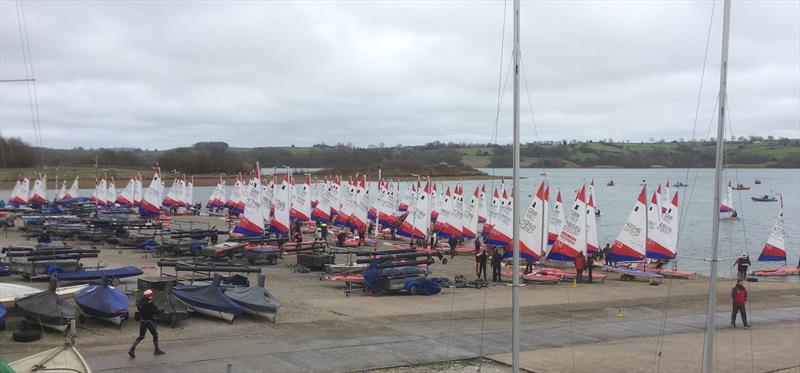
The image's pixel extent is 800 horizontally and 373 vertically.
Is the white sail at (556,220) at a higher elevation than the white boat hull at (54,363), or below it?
below

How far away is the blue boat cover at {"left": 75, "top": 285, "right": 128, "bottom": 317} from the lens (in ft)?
52.0

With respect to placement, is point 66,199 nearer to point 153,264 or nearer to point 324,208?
point 324,208

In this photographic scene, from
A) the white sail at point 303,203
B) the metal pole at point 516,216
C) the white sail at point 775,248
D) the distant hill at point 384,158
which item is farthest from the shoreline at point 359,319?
the distant hill at point 384,158

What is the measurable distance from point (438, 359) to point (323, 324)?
176 inches

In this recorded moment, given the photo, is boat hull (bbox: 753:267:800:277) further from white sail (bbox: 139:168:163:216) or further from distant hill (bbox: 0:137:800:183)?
distant hill (bbox: 0:137:800:183)

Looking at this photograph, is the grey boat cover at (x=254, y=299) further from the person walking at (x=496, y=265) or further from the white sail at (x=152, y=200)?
the white sail at (x=152, y=200)

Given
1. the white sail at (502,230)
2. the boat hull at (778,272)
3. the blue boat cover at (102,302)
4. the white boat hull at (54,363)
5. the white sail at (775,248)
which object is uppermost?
the white boat hull at (54,363)

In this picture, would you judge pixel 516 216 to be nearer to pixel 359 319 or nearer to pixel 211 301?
pixel 359 319

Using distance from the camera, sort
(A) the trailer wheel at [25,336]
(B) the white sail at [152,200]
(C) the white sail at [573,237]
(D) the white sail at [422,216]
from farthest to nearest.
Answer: (B) the white sail at [152,200] < (D) the white sail at [422,216] < (C) the white sail at [573,237] < (A) the trailer wheel at [25,336]

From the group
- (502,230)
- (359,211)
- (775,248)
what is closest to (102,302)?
(502,230)

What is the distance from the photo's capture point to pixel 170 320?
16.6 meters

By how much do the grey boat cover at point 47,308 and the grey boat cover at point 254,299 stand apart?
12.6 feet

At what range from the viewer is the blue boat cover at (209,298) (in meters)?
17.3

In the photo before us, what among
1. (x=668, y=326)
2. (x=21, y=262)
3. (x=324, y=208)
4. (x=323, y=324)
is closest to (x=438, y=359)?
(x=323, y=324)
